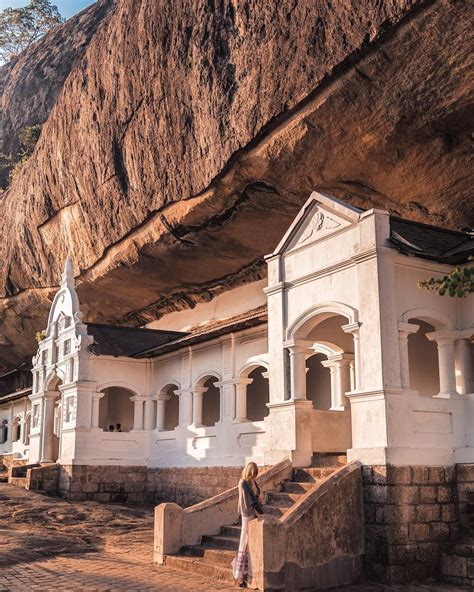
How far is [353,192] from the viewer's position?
17969 millimetres

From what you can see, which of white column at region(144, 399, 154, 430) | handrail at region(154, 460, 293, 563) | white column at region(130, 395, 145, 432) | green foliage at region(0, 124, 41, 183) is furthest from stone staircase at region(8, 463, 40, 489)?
green foliage at region(0, 124, 41, 183)

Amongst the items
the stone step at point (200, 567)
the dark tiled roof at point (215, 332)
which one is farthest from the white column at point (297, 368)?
the stone step at point (200, 567)

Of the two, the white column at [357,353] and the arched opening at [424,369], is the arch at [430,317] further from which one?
the arched opening at [424,369]

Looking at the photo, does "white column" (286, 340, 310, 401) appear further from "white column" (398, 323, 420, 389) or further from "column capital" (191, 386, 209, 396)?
"column capital" (191, 386, 209, 396)

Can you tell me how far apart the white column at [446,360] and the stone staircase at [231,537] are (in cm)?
228

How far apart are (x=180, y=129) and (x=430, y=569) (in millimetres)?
12901

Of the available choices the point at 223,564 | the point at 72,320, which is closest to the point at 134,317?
the point at 72,320

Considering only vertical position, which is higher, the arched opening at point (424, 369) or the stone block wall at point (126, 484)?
the arched opening at point (424, 369)

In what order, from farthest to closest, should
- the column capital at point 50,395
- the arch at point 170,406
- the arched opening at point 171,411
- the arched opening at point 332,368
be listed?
the column capital at point 50,395
the arched opening at point 171,411
the arch at point 170,406
the arched opening at point 332,368

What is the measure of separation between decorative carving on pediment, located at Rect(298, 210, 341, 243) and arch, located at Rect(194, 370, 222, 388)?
6.91m

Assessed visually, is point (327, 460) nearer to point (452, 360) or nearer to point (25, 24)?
point (452, 360)

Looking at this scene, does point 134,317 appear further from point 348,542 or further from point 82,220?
point 348,542

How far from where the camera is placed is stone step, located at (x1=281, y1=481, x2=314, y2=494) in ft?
41.7

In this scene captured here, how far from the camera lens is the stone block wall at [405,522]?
36.5ft
